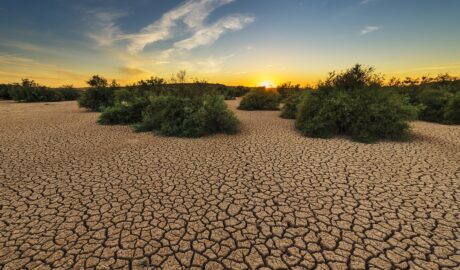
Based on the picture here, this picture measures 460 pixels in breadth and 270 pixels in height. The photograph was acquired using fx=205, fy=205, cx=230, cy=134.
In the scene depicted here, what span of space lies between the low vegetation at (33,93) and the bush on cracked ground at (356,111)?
3111 centimetres

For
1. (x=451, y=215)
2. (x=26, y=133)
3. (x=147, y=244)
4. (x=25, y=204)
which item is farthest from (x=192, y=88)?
(x=451, y=215)

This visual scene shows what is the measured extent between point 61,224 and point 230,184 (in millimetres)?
2864

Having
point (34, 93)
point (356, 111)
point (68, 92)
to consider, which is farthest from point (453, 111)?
point (68, 92)

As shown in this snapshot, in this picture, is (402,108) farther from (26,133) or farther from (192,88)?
(26,133)

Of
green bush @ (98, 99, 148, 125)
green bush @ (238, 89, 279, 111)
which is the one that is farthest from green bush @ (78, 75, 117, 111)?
green bush @ (238, 89, 279, 111)

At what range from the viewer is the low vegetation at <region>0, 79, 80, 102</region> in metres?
24.2

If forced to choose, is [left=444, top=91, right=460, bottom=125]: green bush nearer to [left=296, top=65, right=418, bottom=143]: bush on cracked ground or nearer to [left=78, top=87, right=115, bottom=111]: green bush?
[left=296, top=65, right=418, bottom=143]: bush on cracked ground

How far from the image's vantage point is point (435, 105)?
39.8 feet

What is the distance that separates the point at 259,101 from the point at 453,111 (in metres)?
11.3

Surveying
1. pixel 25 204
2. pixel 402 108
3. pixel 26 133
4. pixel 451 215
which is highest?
pixel 402 108

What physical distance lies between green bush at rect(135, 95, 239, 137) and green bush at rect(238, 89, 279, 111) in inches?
311

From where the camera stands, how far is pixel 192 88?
10953mm

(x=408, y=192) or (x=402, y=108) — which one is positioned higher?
(x=402, y=108)

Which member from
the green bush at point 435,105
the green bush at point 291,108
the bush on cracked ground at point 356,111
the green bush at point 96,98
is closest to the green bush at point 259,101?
the green bush at point 291,108
